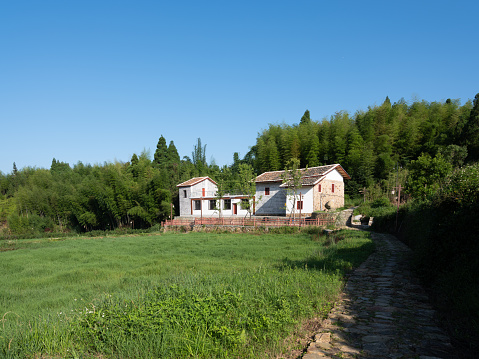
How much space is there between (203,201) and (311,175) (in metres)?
13.7

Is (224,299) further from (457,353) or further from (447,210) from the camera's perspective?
(447,210)

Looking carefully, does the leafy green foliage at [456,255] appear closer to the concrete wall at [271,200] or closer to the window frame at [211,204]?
the concrete wall at [271,200]

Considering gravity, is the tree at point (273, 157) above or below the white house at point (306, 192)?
above

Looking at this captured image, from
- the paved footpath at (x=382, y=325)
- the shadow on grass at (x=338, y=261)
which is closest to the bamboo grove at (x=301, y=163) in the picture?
the shadow on grass at (x=338, y=261)

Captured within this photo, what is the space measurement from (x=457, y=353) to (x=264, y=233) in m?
19.9

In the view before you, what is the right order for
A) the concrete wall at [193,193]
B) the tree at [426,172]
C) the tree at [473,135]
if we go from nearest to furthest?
the tree at [426,172] < the tree at [473,135] < the concrete wall at [193,193]

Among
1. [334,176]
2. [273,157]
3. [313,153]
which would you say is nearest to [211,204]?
[273,157]

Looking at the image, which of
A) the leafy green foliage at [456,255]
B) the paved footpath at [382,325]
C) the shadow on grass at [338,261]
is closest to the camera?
the paved footpath at [382,325]

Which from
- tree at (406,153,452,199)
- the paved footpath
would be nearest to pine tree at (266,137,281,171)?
tree at (406,153,452,199)

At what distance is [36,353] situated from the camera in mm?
3049

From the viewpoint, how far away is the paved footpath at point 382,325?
3.00 m

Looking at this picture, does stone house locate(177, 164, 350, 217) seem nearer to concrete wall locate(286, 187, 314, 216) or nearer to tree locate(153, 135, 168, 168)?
concrete wall locate(286, 187, 314, 216)

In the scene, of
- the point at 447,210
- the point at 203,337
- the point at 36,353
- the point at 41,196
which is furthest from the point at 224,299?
the point at 41,196

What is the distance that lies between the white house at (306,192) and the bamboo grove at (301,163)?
93.5 inches
